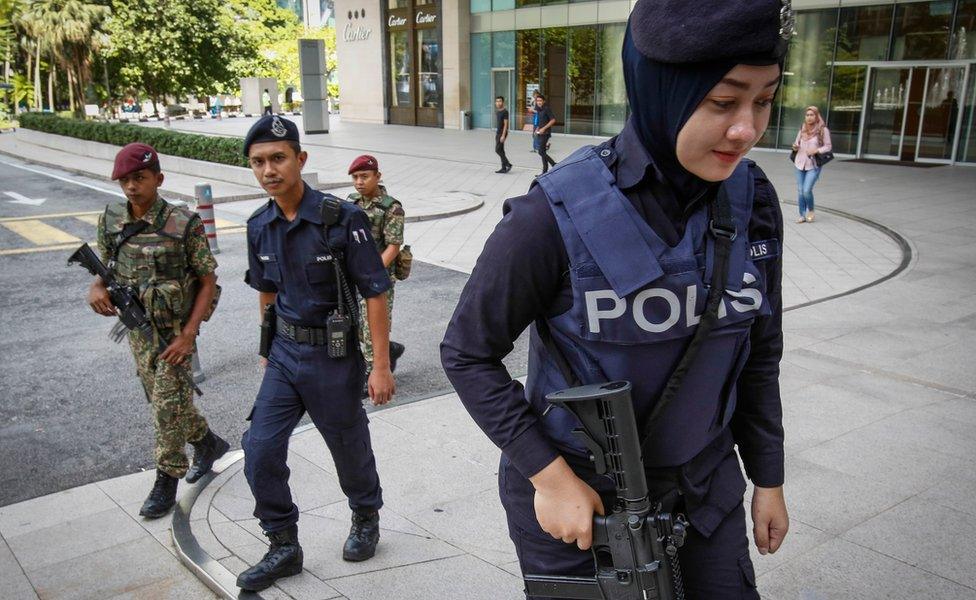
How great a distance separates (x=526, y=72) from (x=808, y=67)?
10.9 m

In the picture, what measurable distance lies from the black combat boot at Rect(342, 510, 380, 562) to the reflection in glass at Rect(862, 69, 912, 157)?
2053 centimetres

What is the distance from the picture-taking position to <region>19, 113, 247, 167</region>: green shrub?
704 inches

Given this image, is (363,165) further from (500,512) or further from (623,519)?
(623,519)

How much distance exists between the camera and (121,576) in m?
3.45

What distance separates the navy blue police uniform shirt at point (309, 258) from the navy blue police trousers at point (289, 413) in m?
0.17

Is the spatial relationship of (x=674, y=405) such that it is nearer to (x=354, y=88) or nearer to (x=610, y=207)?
(x=610, y=207)

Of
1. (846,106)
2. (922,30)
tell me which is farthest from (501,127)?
(922,30)

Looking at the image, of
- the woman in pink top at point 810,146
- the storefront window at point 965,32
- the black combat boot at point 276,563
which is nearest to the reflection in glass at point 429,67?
the storefront window at point 965,32

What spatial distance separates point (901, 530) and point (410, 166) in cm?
1732

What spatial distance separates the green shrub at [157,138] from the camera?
58.6ft

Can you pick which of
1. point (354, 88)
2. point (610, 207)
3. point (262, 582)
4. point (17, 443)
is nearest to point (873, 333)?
point (262, 582)

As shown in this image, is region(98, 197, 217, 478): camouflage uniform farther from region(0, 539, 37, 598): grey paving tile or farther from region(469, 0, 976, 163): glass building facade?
region(469, 0, 976, 163): glass building facade

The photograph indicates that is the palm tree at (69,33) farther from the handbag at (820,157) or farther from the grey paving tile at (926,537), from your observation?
the grey paving tile at (926,537)

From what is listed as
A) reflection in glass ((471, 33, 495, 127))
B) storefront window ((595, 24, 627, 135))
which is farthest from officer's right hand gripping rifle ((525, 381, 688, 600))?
reflection in glass ((471, 33, 495, 127))
